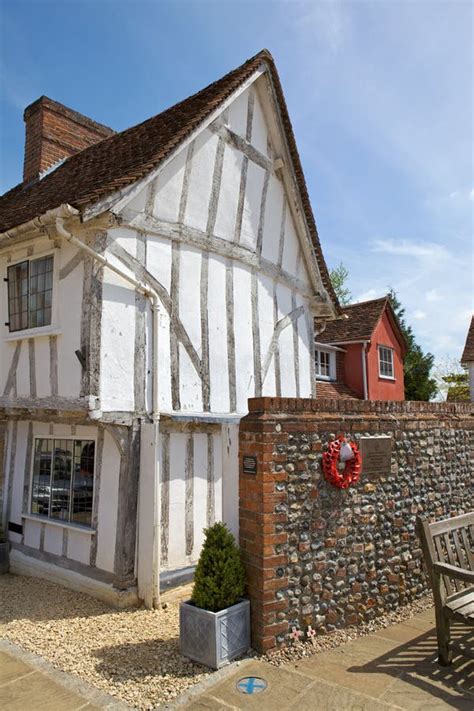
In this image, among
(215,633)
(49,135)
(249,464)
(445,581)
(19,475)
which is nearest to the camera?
(215,633)

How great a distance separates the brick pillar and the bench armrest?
1.31 meters

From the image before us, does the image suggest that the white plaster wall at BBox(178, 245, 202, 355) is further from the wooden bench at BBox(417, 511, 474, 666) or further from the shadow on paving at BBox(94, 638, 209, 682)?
the wooden bench at BBox(417, 511, 474, 666)

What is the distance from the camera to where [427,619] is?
5438mm

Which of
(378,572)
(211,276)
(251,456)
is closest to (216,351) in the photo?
(211,276)

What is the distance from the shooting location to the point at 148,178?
22.8 feet

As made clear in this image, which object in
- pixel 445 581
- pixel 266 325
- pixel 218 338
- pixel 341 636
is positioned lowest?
pixel 341 636

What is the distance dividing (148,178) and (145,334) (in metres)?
2.11

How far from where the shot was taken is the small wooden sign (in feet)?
15.3

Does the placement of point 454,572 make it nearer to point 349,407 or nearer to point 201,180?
point 349,407

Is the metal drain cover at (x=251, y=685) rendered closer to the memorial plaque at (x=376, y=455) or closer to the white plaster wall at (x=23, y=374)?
the memorial plaque at (x=376, y=455)

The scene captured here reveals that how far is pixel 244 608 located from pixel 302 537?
81cm

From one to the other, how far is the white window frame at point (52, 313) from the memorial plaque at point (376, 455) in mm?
4188

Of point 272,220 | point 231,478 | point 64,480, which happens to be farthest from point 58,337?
point 272,220

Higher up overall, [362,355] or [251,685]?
[362,355]
